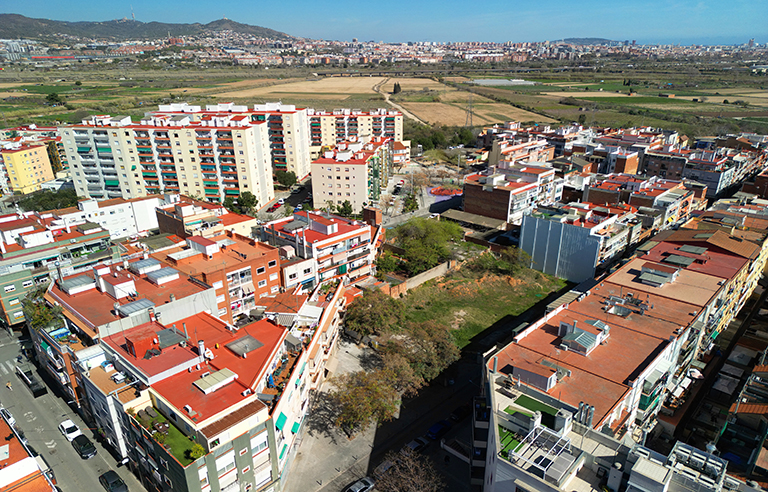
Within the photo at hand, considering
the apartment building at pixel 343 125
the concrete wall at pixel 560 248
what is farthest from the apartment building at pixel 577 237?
the apartment building at pixel 343 125

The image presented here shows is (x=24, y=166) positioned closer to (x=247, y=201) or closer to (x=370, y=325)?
(x=247, y=201)

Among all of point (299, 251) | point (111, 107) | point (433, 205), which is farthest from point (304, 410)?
point (111, 107)

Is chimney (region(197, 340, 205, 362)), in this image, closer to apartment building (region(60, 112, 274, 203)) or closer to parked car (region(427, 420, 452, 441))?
parked car (region(427, 420, 452, 441))

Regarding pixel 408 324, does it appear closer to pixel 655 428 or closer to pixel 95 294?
pixel 655 428

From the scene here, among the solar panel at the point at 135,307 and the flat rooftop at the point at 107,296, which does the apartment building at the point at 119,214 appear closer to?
the flat rooftop at the point at 107,296

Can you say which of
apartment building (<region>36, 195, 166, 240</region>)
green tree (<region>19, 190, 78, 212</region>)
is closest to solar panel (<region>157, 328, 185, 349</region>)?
apartment building (<region>36, 195, 166, 240</region>)
